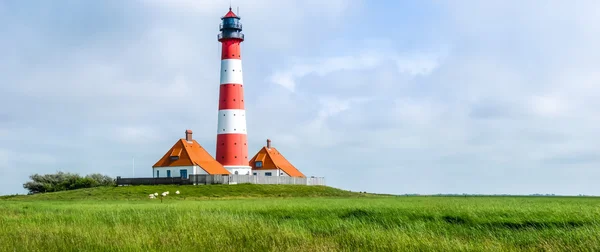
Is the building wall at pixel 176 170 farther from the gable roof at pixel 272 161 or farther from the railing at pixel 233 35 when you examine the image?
the railing at pixel 233 35

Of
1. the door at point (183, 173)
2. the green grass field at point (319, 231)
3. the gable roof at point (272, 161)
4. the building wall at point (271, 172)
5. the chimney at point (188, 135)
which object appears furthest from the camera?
the gable roof at point (272, 161)

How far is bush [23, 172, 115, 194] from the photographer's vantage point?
68.9m

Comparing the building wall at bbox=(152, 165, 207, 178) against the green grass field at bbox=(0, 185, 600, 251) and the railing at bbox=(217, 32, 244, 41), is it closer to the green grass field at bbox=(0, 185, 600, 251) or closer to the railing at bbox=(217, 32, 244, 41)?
the railing at bbox=(217, 32, 244, 41)

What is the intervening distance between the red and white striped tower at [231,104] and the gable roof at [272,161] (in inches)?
345

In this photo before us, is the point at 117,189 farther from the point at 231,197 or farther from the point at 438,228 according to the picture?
the point at 438,228

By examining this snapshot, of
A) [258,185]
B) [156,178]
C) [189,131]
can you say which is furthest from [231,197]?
[189,131]

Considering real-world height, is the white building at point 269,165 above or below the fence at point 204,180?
above

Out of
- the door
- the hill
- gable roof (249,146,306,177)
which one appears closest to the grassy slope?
the hill

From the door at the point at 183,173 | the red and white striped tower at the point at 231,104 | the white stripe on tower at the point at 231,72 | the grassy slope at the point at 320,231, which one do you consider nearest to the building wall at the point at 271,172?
the red and white striped tower at the point at 231,104

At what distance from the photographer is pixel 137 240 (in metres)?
18.7

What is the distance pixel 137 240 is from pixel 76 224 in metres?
5.72

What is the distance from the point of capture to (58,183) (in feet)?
228

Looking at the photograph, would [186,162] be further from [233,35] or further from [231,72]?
[233,35]

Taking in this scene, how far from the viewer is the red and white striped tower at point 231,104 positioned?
6475 centimetres
